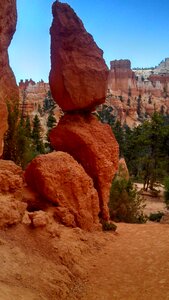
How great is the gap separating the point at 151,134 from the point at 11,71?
20062 mm

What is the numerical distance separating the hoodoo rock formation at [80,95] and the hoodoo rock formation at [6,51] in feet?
4.96

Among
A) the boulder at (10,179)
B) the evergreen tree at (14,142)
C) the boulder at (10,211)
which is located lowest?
the boulder at (10,211)

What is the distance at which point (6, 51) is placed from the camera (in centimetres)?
1531

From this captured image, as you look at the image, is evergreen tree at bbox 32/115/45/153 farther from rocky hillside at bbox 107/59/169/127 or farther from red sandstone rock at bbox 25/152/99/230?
rocky hillside at bbox 107/59/169/127

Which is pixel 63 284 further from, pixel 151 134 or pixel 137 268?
pixel 151 134

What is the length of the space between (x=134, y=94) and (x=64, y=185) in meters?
128

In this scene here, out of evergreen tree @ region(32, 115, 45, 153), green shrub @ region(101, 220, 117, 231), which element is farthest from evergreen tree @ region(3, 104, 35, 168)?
evergreen tree @ region(32, 115, 45, 153)

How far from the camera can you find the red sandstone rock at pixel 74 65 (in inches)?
503

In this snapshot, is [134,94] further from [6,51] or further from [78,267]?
[78,267]

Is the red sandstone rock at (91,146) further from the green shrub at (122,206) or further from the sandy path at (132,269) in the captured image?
the green shrub at (122,206)

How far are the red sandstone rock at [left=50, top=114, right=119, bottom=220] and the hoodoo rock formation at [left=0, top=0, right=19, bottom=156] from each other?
222 centimetres

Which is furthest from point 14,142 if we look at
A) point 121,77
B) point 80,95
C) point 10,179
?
point 121,77

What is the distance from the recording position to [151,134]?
3572 cm

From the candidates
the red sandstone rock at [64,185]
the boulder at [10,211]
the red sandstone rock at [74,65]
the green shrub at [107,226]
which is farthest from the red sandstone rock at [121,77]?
the boulder at [10,211]
